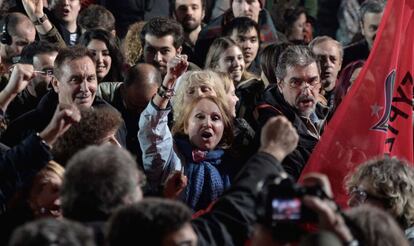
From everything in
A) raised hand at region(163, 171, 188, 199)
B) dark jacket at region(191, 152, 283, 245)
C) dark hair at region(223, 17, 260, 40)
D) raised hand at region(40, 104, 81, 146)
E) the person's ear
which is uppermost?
raised hand at region(40, 104, 81, 146)

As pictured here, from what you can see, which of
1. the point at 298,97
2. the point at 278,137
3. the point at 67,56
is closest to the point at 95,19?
the point at 67,56

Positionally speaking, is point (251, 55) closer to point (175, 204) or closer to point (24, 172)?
point (24, 172)

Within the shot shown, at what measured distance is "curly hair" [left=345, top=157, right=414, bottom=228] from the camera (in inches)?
210

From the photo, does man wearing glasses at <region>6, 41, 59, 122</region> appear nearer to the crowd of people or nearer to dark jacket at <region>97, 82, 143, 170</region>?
the crowd of people

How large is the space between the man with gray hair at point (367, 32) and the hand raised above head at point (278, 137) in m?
5.39

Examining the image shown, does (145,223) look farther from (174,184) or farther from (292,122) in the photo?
(292,122)

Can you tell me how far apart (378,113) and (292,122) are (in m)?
0.68

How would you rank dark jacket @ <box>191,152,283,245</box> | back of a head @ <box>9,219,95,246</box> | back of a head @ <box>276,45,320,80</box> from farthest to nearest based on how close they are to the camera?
1. back of a head @ <box>276,45,320,80</box>
2. dark jacket @ <box>191,152,283,245</box>
3. back of a head @ <box>9,219,95,246</box>

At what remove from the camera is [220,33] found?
9.72 meters

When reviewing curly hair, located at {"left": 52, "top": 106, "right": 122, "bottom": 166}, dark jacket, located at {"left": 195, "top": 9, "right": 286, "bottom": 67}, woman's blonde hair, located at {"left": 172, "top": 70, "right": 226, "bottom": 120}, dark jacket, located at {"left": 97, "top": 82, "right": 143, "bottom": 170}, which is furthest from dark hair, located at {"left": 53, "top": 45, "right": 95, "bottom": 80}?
dark jacket, located at {"left": 195, "top": 9, "right": 286, "bottom": 67}

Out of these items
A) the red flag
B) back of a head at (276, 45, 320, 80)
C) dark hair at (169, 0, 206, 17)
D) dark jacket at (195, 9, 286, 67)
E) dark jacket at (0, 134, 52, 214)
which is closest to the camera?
dark jacket at (0, 134, 52, 214)

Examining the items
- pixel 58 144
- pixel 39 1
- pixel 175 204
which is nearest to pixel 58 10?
pixel 39 1

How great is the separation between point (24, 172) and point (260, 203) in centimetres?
140

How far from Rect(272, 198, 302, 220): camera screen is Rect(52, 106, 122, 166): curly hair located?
1757 millimetres
